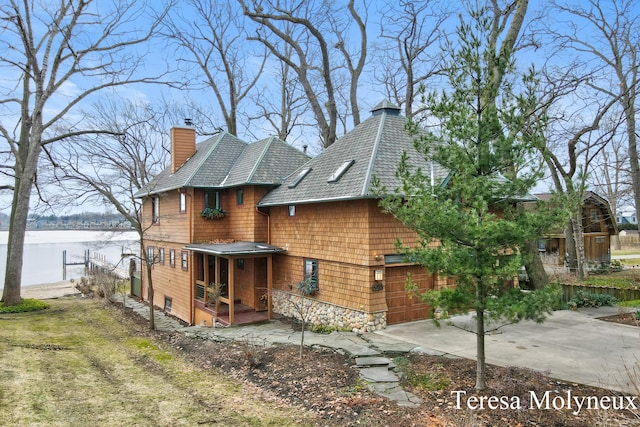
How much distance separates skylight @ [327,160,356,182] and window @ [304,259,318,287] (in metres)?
2.63

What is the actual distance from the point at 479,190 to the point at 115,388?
7863mm

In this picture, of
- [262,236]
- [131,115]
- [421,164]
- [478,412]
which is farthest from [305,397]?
[131,115]

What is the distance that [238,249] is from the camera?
13.3 meters

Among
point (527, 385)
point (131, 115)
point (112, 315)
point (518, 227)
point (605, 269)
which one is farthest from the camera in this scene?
point (605, 269)

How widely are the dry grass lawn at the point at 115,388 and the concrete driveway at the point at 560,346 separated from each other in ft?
12.9

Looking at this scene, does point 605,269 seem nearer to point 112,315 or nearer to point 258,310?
point 258,310

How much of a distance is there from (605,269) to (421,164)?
1642 centimetres

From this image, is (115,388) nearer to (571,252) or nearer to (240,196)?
(240,196)

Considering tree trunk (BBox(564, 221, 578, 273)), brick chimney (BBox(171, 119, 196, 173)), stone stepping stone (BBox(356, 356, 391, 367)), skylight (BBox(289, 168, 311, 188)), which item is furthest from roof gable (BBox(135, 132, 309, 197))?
tree trunk (BBox(564, 221, 578, 273))

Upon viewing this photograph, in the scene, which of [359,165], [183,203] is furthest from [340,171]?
[183,203]

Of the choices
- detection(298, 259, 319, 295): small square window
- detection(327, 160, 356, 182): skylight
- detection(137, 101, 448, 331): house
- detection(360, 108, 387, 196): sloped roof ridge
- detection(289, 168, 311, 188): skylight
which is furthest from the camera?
detection(289, 168, 311, 188): skylight

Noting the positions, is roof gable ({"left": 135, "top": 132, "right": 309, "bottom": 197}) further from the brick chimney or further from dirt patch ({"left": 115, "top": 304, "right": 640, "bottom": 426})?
dirt patch ({"left": 115, "top": 304, "right": 640, "bottom": 426})

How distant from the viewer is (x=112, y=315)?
57.6 ft

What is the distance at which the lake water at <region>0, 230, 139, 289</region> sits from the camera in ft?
65.8
